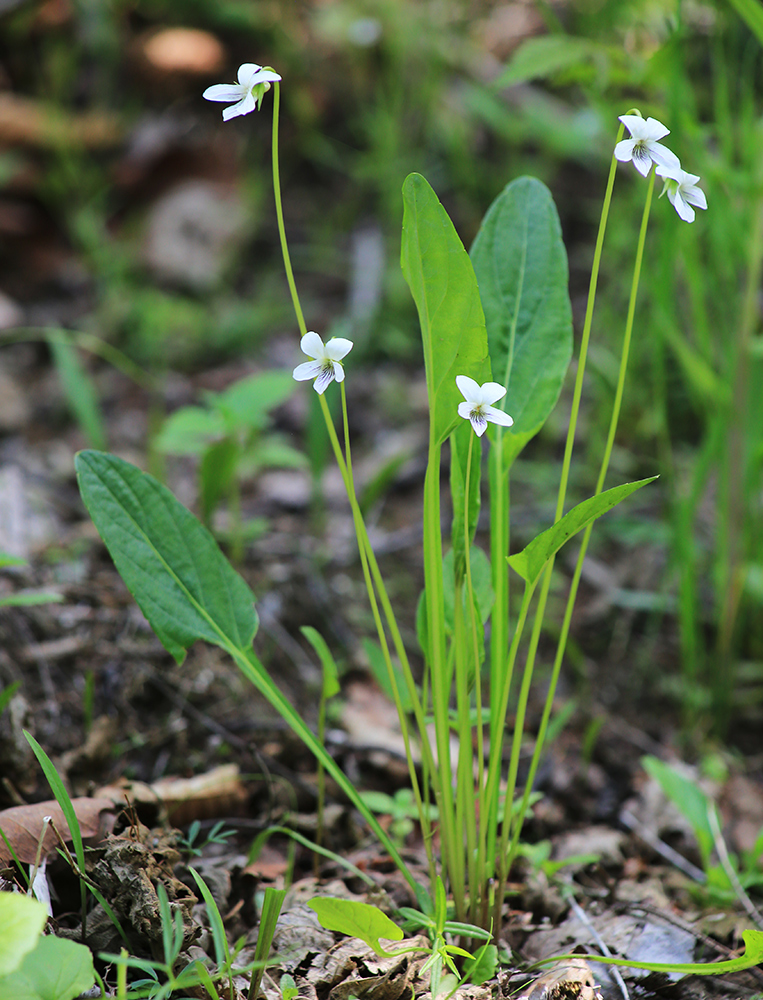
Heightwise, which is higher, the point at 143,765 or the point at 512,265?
the point at 512,265

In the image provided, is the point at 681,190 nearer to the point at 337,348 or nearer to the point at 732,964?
the point at 337,348

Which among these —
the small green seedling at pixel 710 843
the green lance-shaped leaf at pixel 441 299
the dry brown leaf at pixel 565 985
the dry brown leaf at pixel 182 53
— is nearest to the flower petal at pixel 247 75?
the green lance-shaped leaf at pixel 441 299

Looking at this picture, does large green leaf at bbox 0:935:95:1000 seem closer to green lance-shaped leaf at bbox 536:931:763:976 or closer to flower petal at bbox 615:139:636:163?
green lance-shaped leaf at bbox 536:931:763:976

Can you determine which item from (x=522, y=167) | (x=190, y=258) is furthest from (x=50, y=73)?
(x=522, y=167)

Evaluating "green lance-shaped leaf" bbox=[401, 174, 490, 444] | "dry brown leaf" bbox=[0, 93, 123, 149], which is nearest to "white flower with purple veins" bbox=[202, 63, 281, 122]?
"green lance-shaped leaf" bbox=[401, 174, 490, 444]

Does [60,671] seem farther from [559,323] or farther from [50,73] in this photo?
[50,73]

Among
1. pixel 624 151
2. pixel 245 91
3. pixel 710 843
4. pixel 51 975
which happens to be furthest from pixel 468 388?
→ pixel 710 843
